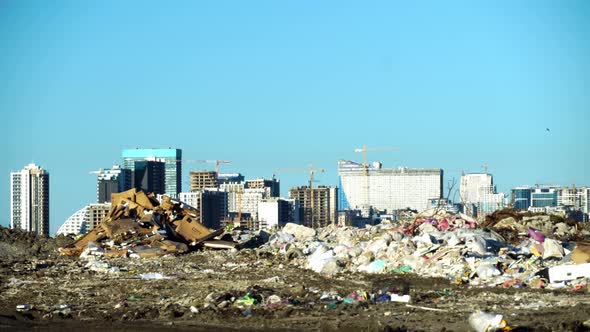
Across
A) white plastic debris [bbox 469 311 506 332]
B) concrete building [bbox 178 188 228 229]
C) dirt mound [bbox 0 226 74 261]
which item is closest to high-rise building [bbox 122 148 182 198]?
concrete building [bbox 178 188 228 229]

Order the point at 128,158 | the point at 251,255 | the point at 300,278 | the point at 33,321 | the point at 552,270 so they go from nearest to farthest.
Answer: the point at 33,321 < the point at 552,270 < the point at 300,278 < the point at 251,255 < the point at 128,158

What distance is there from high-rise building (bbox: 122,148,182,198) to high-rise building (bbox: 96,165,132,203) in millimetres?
18739

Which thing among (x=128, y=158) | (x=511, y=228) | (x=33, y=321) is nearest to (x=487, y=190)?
(x=128, y=158)

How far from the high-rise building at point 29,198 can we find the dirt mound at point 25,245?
244 ft

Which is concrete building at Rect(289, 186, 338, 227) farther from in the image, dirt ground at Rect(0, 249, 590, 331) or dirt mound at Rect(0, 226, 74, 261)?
dirt ground at Rect(0, 249, 590, 331)

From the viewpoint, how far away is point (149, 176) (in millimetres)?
129250

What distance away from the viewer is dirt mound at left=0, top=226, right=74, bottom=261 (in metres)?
21.9

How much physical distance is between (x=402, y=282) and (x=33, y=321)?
5.74 m

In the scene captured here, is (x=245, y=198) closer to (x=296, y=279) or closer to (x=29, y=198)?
(x=29, y=198)

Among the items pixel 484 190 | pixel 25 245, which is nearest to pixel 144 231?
pixel 25 245

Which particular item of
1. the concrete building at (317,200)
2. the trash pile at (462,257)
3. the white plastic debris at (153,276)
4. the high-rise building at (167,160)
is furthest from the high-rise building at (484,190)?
the white plastic debris at (153,276)

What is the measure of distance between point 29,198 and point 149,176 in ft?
94.5

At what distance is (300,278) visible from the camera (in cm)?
1644

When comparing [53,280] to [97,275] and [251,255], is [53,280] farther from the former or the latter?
[251,255]
